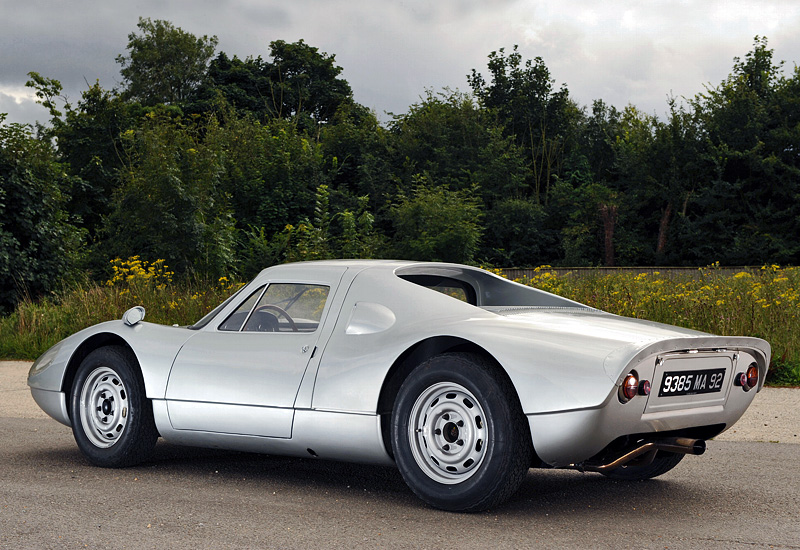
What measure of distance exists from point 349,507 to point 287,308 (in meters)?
1.54

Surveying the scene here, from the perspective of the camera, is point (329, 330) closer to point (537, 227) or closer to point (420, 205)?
point (420, 205)

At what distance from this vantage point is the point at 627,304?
12812 millimetres

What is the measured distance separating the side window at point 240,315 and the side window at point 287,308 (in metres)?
0.04

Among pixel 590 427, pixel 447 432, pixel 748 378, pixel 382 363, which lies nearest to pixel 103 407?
pixel 382 363

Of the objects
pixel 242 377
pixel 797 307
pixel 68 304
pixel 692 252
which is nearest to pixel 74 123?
pixel 68 304

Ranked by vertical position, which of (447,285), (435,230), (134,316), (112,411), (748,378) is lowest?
(112,411)

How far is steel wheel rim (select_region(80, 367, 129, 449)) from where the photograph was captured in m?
5.98

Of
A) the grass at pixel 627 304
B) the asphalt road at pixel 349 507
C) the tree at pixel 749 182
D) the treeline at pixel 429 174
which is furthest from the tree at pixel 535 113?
the asphalt road at pixel 349 507

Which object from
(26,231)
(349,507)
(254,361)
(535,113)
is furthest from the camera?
(535,113)

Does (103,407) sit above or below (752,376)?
below

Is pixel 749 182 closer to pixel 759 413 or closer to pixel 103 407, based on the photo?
pixel 759 413

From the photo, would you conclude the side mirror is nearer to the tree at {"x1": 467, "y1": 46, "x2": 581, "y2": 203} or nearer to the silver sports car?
the silver sports car

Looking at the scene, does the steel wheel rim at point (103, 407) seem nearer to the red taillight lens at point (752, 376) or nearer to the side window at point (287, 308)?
the side window at point (287, 308)

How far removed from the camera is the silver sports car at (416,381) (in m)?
4.37
